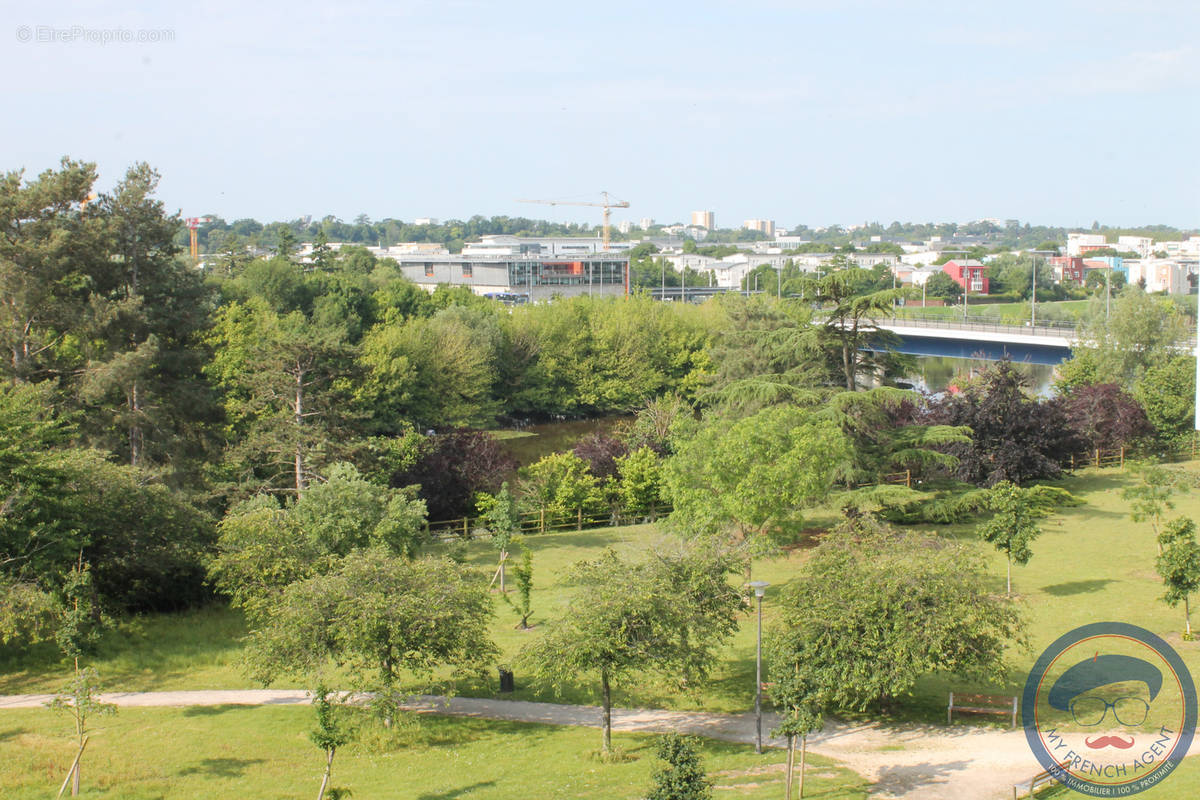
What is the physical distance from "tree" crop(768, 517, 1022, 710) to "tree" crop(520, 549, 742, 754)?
1.39m

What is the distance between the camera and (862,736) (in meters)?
15.9

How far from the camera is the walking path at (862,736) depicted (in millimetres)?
13742

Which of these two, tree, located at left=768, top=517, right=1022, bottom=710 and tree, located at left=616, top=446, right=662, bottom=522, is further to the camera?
tree, located at left=616, top=446, right=662, bottom=522

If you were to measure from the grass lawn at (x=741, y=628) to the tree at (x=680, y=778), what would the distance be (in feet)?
14.8

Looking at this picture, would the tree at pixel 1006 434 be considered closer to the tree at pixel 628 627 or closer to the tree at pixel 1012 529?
the tree at pixel 1012 529

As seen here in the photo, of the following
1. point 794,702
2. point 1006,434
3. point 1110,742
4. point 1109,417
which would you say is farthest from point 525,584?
point 1109,417

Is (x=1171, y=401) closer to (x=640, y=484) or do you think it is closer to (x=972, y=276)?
(x=640, y=484)

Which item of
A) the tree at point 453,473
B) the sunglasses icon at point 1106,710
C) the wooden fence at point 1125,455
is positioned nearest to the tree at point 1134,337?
the wooden fence at point 1125,455

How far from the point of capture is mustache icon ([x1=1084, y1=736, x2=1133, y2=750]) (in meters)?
14.6

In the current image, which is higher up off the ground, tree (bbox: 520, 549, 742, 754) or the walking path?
tree (bbox: 520, 549, 742, 754)

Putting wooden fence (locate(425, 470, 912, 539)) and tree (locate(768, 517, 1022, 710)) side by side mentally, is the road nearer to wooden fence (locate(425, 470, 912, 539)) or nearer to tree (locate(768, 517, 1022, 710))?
tree (locate(768, 517, 1022, 710))

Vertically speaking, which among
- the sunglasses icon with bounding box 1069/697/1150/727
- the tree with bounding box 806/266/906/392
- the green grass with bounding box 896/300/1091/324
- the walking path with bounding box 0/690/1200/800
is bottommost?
the walking path with bounding box 0/690/1200/800

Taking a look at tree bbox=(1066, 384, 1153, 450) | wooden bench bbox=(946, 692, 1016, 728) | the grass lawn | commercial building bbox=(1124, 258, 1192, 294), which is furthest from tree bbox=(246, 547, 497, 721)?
commercial building bbox=(1124, 258, 1192, 294)

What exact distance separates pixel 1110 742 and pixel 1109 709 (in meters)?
1.39
